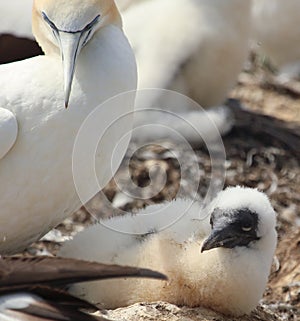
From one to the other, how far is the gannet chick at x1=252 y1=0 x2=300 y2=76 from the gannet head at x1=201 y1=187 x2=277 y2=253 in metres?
3.23

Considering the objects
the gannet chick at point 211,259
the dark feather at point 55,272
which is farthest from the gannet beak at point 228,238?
the dark feather at point 55,272

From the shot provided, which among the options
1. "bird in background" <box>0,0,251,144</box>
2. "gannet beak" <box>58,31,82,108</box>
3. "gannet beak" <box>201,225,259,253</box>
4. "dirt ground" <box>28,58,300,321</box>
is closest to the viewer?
"gannet beak" <box>58,31,82,108</box>

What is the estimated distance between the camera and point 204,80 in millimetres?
6691

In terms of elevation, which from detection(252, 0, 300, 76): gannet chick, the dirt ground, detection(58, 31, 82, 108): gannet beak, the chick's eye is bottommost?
the dirt ground

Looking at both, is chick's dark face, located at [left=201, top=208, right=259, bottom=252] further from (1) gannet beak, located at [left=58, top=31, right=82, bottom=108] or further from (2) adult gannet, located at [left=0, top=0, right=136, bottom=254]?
(1) gannet beak, located at [left=58, top=31, right=82, bottom=108]

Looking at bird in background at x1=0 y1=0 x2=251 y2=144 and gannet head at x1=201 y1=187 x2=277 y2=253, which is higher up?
bird in background at x1=0 y1=0 x2=251 y2=144

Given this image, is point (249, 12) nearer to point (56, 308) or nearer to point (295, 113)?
point (295, 113)

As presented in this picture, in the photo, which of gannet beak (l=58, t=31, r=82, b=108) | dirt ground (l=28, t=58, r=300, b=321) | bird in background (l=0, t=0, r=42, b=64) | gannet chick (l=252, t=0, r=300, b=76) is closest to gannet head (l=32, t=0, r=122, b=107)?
gannet beak (l=58, t=31, r=82, b=108)

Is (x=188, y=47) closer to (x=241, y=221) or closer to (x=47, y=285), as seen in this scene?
(x=241, y=221)

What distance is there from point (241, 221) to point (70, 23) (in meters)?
0.88

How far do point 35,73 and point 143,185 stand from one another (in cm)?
193

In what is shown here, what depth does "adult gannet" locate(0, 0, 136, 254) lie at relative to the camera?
414 cm

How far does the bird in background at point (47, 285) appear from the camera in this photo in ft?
12.1

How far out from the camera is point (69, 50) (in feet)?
13.4
